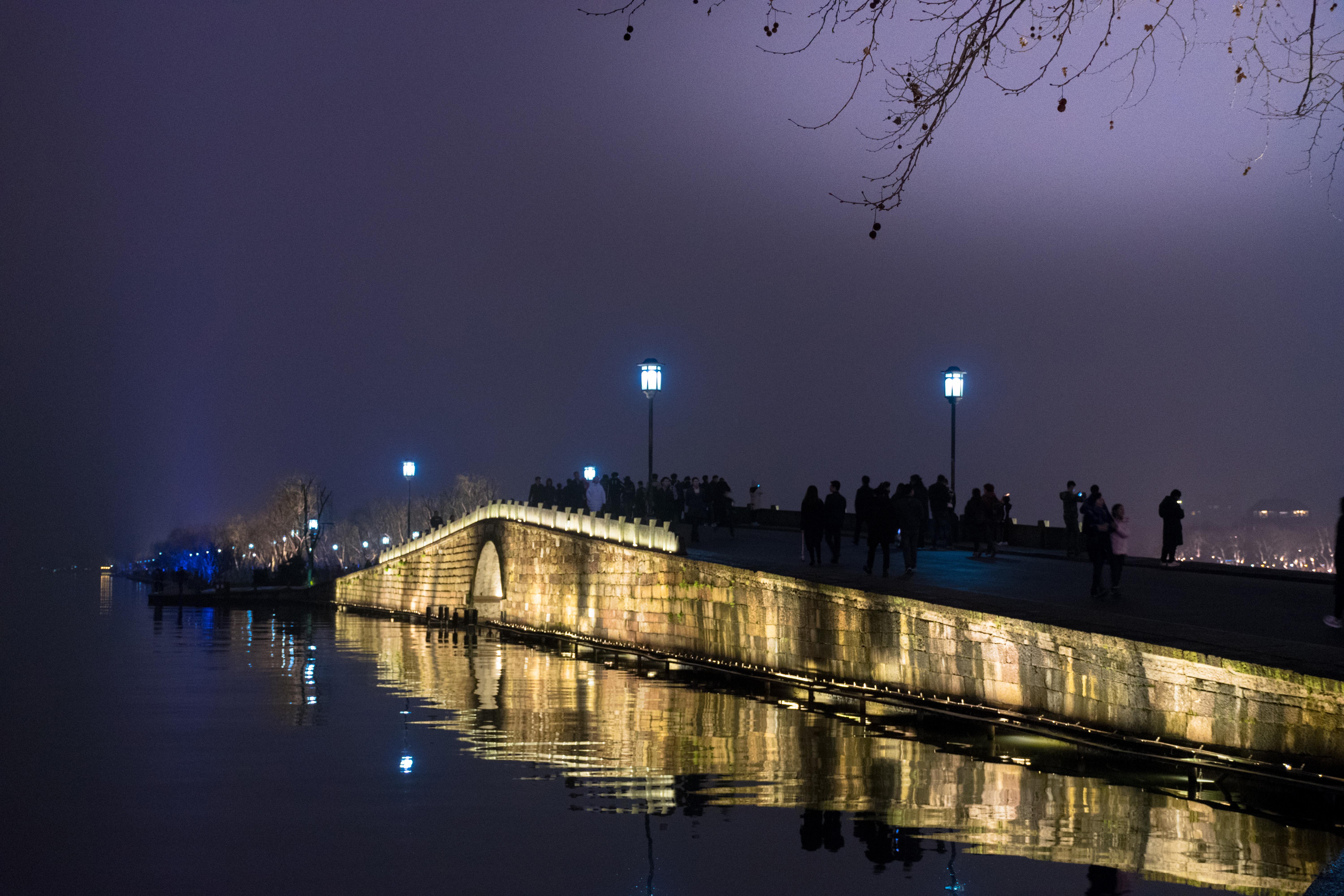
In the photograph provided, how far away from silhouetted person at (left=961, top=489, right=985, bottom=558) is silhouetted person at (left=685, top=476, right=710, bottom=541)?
640 centimetres

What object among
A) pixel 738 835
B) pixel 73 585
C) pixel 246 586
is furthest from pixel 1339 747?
pixel 73 585

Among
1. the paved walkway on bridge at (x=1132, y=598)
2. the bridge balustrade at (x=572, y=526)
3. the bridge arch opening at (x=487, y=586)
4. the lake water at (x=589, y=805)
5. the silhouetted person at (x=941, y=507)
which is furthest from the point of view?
the bridge arch opening at (x=487, y=586)

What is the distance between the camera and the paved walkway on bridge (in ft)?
37.3

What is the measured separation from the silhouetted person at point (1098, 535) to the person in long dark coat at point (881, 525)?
2835 millimetres

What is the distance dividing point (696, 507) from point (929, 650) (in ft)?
52.7

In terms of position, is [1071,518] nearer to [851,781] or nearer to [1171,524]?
[1171,524]

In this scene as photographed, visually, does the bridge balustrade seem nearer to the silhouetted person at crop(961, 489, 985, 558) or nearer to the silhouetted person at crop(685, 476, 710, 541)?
the silhouetted person at crop(685, 476, 710, 541)

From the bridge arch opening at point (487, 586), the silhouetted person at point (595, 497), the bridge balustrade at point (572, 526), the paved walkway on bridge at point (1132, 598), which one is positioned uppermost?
the silhouetted person at point (595, 497)

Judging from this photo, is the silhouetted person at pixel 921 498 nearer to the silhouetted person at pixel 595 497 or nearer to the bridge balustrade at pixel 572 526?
the bridge balustrade at pixel 572 526

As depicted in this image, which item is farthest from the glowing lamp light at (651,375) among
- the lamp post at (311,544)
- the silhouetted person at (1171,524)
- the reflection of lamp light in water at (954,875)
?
the lamp post at (311,544)

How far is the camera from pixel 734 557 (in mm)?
23016

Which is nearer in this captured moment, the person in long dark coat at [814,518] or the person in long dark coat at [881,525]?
the person in long dark coat at [881,525]

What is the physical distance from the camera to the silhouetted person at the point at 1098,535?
1642 cm

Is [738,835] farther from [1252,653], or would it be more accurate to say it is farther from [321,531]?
[321,531]
